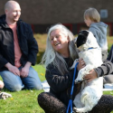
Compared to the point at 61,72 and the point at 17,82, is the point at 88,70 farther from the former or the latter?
the point at 17,82

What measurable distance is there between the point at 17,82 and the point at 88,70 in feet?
9.10

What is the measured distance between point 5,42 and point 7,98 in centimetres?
133

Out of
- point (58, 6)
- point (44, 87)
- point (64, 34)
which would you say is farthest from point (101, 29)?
point (58, 6)

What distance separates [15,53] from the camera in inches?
229

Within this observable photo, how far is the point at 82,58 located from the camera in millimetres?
3104

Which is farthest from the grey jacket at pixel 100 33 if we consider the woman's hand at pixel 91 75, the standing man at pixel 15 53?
the woman's hand at pixel 91 75

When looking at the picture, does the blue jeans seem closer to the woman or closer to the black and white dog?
the woman

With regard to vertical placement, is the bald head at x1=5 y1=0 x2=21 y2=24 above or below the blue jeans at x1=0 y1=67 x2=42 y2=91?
above

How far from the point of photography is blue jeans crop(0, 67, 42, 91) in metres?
5.55

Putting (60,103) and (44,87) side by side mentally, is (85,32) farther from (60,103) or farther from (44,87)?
(44,87)

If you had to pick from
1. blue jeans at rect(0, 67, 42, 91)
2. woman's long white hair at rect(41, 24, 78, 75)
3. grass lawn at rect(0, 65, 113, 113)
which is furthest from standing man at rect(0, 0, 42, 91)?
woman's long white hair at rect(41, 24, 78, 75)

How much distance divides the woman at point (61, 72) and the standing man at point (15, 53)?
7.62 ft

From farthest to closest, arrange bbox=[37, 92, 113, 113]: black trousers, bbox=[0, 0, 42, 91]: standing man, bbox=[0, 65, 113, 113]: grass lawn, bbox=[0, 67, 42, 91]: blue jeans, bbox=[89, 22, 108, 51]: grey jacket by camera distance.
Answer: bbox=[89, 22, 108, 51]: grey jacket, bbox=[0, 0, 42, 91]: standing man, bbox=[0, 67, 42, 91]: blue jeans, bbox=[0, 65, 113, 113]: grass lawn, bbox=[37, 92, 113, 113]: black trousers

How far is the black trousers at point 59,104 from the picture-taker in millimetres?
3107
